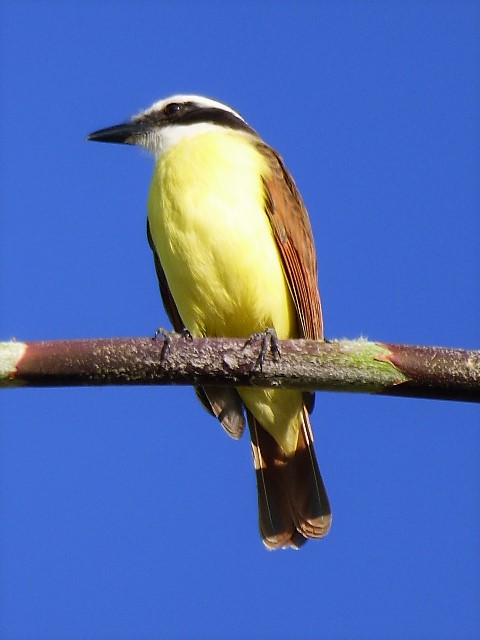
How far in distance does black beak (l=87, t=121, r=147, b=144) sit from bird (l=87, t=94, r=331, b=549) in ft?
1.41

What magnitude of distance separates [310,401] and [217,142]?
1.52 meters

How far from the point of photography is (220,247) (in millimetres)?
4820

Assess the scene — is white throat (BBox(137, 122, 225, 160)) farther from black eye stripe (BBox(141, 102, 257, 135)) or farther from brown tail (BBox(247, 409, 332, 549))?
brown tail (BBox(247, 409, 332, 549))

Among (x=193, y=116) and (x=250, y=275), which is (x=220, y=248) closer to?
(x=250, y=275)

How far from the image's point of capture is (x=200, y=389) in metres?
5.32

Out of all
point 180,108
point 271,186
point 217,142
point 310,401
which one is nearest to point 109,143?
point 180,108

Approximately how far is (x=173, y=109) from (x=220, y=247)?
1506 mm

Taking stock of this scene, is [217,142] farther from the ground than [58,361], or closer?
farther from the ground

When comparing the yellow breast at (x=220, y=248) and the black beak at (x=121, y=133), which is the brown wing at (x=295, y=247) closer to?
the yellow breast at (x=220, y=248)

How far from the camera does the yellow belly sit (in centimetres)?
486

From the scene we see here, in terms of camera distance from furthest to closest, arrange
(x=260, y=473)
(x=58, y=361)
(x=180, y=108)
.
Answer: (x=180, y=108)
(x=260, y=473)
(x=58, y=361)

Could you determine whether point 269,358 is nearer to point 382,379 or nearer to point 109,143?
point 382,379

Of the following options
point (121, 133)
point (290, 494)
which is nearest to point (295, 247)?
point (290, 494)

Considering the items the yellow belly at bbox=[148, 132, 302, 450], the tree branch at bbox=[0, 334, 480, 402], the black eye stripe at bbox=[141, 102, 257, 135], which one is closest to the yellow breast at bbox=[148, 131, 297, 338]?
the yellow belly at bbox=[148, 132, 302, 450]
